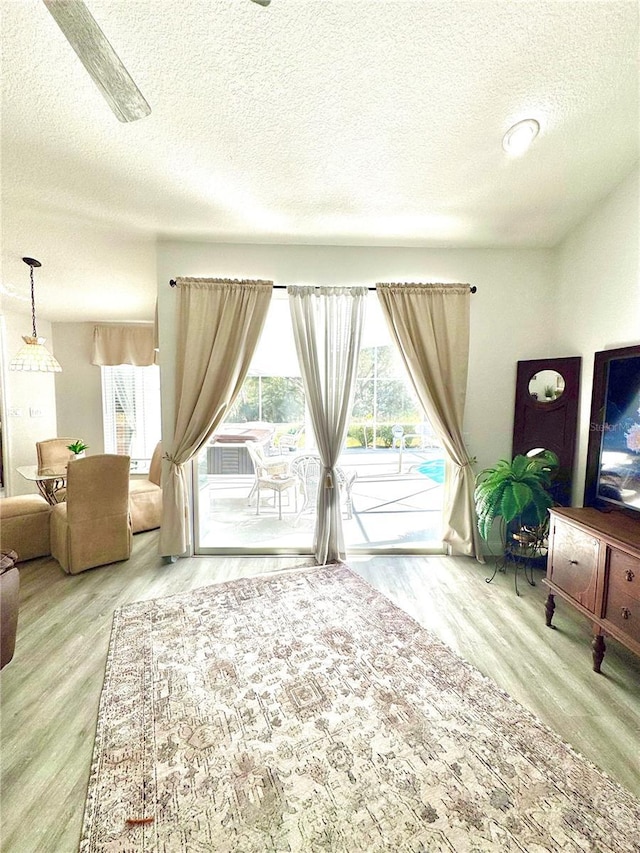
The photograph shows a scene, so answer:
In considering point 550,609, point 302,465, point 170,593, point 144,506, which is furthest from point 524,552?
point 144,506

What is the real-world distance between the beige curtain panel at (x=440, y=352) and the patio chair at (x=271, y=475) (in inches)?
55.0

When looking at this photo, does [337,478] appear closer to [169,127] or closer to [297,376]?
[297,376]

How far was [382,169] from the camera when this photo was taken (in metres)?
2.06

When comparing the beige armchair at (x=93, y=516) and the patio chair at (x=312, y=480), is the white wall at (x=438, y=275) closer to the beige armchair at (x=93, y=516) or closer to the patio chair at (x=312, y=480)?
the beige armchair at (x=93, y=516)

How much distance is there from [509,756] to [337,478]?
1978 mm

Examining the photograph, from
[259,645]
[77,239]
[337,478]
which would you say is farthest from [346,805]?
[77,239]

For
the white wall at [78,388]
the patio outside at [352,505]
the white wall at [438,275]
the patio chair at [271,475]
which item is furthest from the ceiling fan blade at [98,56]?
the white wall at [78,388]

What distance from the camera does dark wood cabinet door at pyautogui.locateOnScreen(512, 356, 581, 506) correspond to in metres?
A: 2.65

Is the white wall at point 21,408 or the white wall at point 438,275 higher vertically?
the white wall at point 438,275

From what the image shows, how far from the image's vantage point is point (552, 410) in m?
2.75

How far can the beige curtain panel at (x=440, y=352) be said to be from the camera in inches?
115

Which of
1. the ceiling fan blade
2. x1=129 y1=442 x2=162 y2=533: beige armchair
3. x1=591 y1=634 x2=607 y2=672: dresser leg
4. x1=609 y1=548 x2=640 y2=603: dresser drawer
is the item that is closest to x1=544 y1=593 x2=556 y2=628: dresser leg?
x1=591 y1=634 x2=607 y2=672: dresser leg

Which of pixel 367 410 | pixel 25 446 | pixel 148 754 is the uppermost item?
pixel 367 410

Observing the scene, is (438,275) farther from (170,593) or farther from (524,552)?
(170,593)
